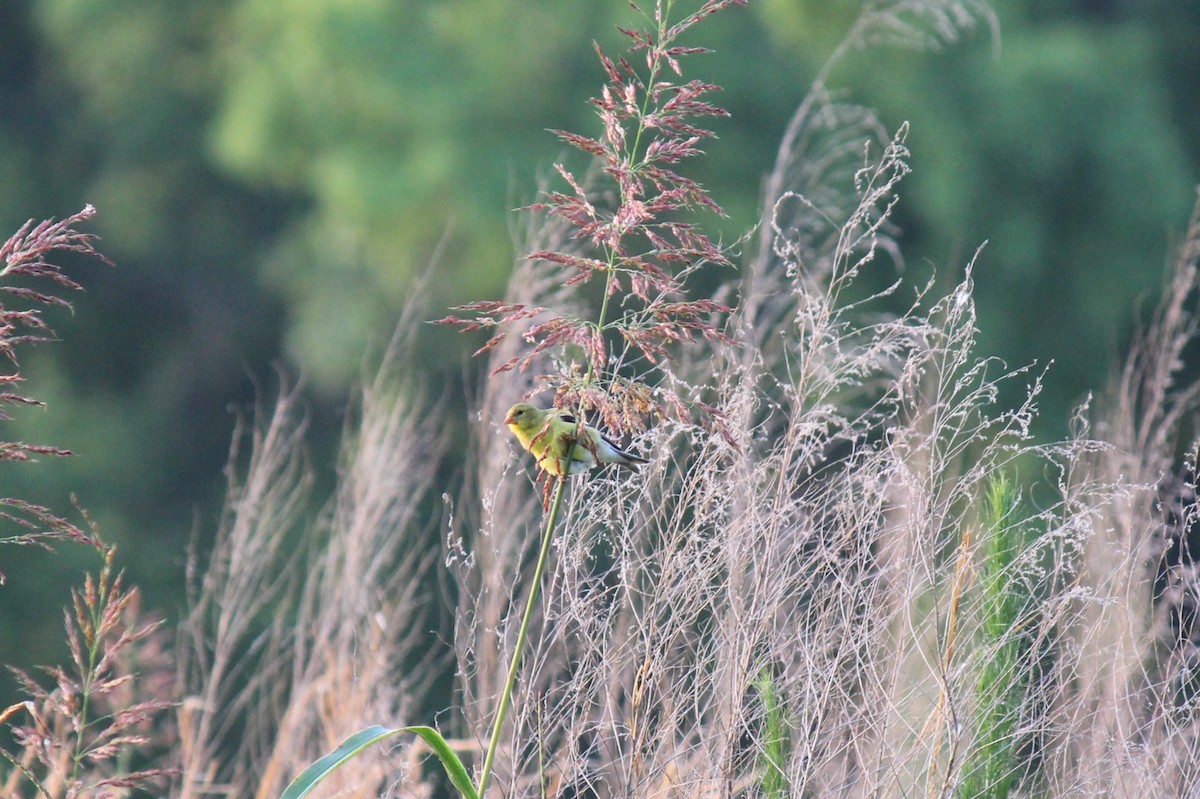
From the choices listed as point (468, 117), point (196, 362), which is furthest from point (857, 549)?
point (196, 362)

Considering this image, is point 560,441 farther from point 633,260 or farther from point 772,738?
point 772,738

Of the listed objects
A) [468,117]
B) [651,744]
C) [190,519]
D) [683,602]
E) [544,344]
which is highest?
[468,117]

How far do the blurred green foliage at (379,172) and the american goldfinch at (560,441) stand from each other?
4.95 metres

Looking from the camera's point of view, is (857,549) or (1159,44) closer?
(857,549)

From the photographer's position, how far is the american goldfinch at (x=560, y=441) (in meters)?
1.12

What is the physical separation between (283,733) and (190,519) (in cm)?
614

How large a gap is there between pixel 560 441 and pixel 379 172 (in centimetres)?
663

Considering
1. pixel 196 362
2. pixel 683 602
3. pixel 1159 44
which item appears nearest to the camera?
pixel 683 602

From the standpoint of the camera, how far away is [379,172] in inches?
294

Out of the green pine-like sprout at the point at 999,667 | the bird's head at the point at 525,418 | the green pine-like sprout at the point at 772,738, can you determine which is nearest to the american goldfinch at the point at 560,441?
the bird's head at the point at 525,418

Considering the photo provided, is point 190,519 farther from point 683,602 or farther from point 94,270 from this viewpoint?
point 683,602

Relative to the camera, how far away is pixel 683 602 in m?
1.40

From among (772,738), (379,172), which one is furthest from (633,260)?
(379,172)

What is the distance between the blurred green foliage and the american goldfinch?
4.95m
